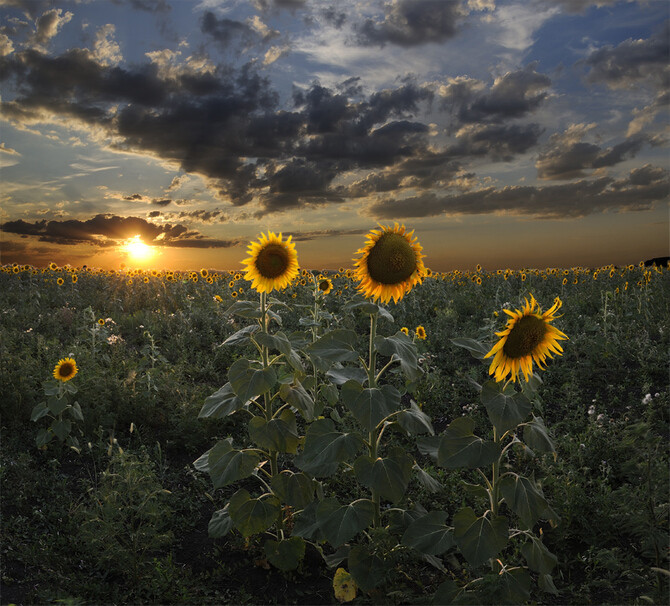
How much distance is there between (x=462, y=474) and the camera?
511 cm

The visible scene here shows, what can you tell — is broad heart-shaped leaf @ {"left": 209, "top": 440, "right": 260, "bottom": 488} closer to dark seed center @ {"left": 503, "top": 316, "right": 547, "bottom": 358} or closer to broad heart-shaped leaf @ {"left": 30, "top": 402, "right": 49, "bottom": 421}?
dark seed center @ {"left": 503, "top": 316, "right": 547, "bottom": 358}

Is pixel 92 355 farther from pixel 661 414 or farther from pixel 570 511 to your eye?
pixel 661 414

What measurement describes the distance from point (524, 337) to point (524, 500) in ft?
2.92

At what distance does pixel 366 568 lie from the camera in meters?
3.30

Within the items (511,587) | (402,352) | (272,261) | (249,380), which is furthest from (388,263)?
(511,587)

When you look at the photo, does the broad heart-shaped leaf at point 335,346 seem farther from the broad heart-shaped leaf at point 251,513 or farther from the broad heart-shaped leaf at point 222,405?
the broad heart-shaped leaf at point 251,513

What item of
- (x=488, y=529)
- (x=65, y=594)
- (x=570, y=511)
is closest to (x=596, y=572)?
(x=570, y=511)

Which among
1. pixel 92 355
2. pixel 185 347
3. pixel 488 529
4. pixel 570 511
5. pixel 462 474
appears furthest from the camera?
pixel 185 347

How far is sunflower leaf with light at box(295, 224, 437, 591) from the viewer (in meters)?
3.12

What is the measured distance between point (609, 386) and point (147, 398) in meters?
5.24

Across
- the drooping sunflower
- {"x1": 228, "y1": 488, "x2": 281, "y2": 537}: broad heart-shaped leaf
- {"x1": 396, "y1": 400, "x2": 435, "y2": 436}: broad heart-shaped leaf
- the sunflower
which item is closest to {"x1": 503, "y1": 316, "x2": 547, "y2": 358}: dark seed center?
the drooping sunflower

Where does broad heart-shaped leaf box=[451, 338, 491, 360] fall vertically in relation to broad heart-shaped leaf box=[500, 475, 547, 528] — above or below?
above

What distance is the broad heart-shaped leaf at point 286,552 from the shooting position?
3621 mm

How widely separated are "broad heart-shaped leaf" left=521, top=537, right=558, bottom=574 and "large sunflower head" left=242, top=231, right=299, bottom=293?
220 centimetres
